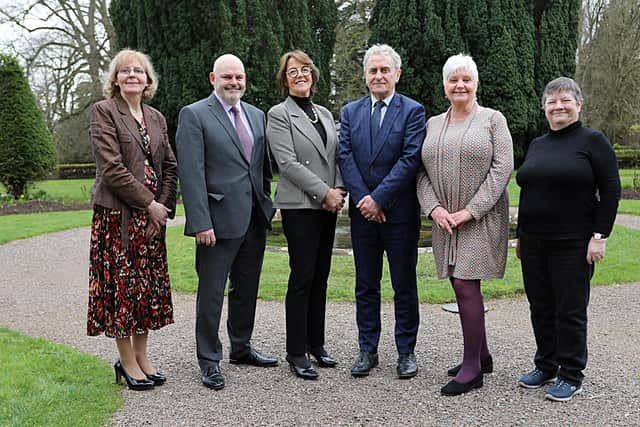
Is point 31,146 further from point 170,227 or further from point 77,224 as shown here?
point 170,227

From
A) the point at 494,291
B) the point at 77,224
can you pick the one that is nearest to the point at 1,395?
the point at 494,291

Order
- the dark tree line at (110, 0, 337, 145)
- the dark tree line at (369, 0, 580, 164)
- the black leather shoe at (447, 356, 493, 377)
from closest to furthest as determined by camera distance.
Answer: the black leather shoe at (447, 356, 493, 377) → the dark tree line at (369, 0, 580, 164) → the dark tree line at (110, 0, 337, 145)

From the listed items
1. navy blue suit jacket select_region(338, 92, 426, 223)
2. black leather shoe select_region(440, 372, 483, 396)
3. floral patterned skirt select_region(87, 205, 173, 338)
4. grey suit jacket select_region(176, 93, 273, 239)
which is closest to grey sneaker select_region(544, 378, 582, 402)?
black leather shoe select_region(440, 372, 483, 396)

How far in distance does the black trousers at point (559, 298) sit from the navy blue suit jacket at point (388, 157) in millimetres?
767

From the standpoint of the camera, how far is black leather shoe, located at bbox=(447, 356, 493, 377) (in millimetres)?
3836

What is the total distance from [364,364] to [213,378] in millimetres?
965

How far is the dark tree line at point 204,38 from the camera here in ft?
53.2

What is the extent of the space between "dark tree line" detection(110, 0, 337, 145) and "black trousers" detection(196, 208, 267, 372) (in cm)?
1287

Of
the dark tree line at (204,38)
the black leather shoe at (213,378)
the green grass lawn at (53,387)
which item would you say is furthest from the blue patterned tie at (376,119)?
the dark tree line at (204,38)

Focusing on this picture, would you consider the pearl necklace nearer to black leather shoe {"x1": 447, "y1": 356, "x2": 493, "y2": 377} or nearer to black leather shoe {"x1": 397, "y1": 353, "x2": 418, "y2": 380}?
black leather shoe {"x1": 397, "y1": 353, "x2": 418, "y2": 380}

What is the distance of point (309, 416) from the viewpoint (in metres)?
3.25

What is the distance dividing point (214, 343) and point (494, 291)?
329 centimetres

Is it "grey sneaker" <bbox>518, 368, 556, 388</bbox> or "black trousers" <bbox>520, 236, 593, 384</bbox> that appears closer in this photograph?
"black trousers" <bbox>520, 236, 593, 384</bbox>

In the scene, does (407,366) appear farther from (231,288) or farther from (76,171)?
(76,171)
